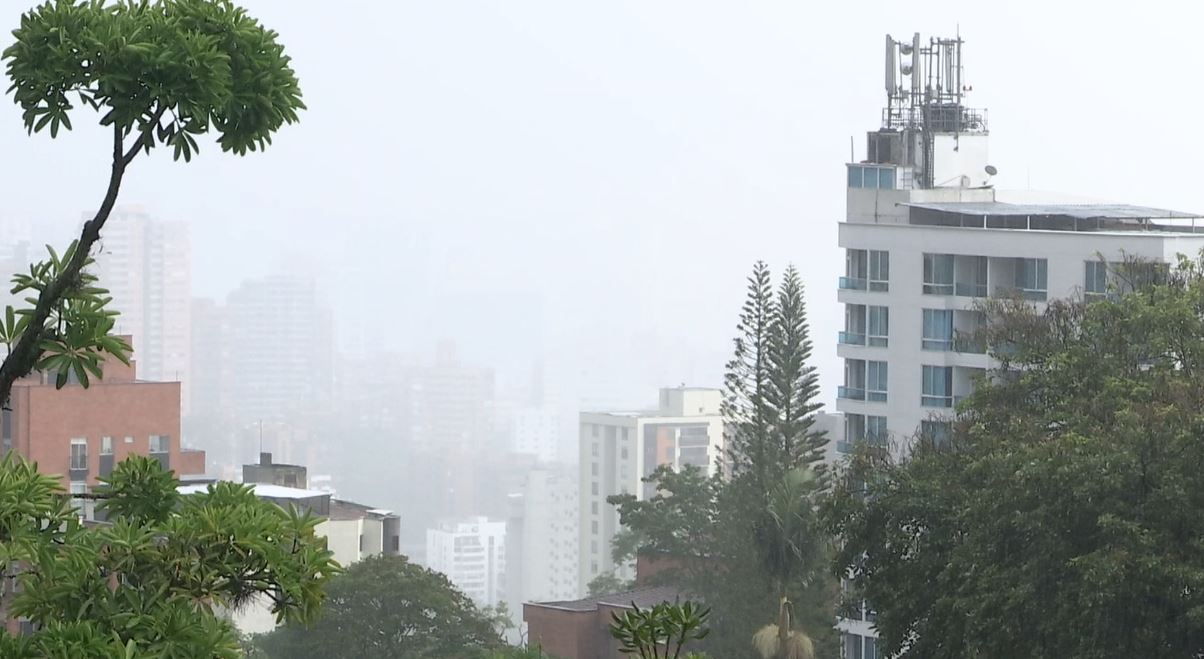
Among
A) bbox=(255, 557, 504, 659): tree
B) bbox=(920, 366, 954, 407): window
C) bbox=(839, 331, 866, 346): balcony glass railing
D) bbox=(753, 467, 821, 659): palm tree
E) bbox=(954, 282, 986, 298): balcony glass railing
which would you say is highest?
bbox=(954, 282, 986, 298): balcony glass railing

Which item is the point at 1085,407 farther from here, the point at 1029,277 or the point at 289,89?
the point at 1029,277

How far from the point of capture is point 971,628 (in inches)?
919

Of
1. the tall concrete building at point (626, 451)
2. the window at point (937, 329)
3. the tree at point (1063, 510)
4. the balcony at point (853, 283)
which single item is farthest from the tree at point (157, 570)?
the tall concrete building at point (626, 451)

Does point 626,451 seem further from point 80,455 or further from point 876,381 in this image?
point 876,381

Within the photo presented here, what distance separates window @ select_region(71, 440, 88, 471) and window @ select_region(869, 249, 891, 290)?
25.5 m

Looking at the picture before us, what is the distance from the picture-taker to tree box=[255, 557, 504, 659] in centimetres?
4750

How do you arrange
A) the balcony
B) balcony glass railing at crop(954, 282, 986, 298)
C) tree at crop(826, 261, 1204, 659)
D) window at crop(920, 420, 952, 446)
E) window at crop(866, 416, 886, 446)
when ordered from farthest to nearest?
the balcony
window at crop(866, 416, 886, 446)
balcony glass railing at crop(954, 282, 986, 298)
window at crop(920, 420, 952, 446)
tree at crop(826, 261, 1204, 659)

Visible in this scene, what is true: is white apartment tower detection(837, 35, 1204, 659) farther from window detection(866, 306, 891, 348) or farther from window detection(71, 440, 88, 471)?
window detection(71, 440, 88, 471)

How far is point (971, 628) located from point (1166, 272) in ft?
32.5

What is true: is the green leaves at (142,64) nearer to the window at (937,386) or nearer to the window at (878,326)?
the window at (937,386)

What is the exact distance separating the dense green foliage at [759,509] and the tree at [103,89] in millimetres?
35697

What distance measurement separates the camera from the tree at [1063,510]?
22.1 meters

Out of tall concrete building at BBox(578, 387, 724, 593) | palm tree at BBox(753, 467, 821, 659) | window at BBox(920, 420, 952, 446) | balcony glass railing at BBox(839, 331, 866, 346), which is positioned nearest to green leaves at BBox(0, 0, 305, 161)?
window at BBox(920, 420, 952, 446)

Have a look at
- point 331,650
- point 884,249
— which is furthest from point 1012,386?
point 884,249
